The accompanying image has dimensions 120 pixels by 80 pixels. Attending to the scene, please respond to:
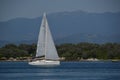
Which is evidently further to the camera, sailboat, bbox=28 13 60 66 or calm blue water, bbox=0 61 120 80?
sailboat, bbox=28 13 60 66

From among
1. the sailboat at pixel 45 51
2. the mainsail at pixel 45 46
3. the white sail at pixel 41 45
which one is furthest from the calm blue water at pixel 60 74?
the white sail at pixel 41 45

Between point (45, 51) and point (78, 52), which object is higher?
point (78, 52)

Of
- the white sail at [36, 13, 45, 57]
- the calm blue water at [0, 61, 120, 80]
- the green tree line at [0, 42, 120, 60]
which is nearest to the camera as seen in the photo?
the calm blue water at [0, 61, 120, 80]

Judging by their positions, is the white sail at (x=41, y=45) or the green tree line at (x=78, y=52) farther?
the green tree line at (x=78, y=52)

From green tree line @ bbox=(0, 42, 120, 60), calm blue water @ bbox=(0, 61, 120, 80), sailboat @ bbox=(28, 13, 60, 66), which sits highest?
green tree line @ bbox=(0, 42, 120, 60)

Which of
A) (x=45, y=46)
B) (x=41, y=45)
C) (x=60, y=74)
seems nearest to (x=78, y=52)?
(x=41, y=45)

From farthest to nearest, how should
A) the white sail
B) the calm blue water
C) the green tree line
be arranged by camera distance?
the green tree line < the white sail < the calm blue water

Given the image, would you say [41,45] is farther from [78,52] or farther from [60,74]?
[78,52]

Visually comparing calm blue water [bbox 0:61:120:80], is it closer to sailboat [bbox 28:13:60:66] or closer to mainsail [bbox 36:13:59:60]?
sailboat [bbox 28:13:60:66]

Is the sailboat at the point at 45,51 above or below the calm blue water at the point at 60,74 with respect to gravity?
above

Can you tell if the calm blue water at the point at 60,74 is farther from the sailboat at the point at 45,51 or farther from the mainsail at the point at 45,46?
the mainsail at the point at 45,46

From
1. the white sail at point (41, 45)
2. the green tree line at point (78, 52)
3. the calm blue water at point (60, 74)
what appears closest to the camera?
the calm blue water at point (60, 74)

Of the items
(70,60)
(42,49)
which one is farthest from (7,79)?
(70,60)

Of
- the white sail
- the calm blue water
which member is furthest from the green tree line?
the calm blue water
